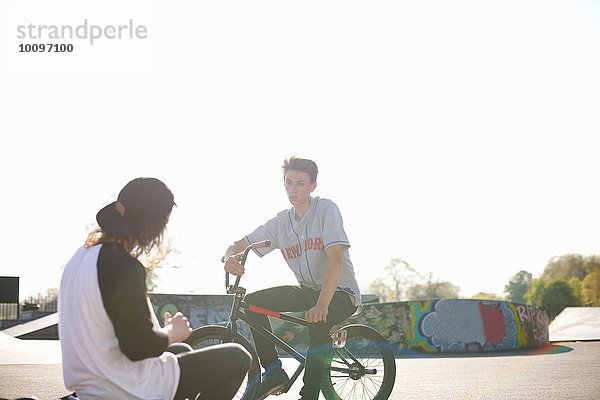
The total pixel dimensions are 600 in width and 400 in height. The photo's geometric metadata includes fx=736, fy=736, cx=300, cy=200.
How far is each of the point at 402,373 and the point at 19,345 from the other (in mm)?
9687

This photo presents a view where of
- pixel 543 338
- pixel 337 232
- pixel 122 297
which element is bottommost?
pixel 543 338

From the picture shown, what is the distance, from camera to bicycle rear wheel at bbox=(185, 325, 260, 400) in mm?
5113

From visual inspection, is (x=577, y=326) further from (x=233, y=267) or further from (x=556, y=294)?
(x=556, y=294)

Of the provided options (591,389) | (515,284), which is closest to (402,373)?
(591,389)

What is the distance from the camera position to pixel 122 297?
9.75 ft

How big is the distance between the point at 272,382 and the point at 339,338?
2.21 ft

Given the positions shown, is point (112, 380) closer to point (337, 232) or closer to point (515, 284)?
point (337, 232)

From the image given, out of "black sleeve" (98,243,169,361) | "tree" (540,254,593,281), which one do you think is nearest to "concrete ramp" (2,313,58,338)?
"black sleeve" (98,243,169,361)

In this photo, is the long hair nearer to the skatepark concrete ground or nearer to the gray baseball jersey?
the gray baseball jersey

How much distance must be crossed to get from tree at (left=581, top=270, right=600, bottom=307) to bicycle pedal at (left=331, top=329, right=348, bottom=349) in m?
72.5

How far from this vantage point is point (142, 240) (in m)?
3.17

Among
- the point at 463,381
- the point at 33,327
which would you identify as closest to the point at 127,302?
the point at 463,381

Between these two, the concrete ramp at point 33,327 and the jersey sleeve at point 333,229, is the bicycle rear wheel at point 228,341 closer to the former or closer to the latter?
the jersey sleeve at point 333,229

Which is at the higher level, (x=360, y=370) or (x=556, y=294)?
(x=360, y=370)
